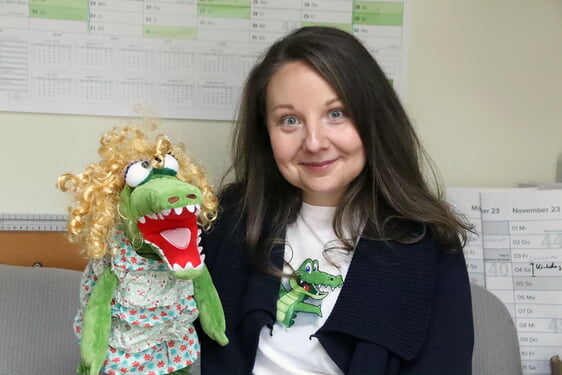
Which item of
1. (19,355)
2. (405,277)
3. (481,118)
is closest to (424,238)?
(405,277)

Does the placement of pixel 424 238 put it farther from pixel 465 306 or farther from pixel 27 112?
pixel 27 112

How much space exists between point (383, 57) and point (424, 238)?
0.59m

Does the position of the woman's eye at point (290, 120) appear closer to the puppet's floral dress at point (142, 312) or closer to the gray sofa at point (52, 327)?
the puppet's floral dress at point (142, 312)

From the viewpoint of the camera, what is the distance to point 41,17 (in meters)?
1.36

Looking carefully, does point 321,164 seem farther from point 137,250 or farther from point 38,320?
point 38,320

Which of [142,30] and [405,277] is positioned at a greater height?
[142,30]

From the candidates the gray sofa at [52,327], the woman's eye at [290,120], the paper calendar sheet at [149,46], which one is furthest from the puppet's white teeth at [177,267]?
the paper calendar sheet at [149,46]

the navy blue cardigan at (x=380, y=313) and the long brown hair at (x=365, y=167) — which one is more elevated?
the long brown hair at (x=365, y=167)

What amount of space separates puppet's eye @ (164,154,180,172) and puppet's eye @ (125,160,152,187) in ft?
0.09

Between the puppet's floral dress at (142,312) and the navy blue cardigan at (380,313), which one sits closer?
the puppet's floral dress at (142,312)

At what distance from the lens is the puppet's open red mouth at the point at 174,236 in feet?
2.58

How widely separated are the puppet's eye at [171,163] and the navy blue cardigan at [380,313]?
331 mm

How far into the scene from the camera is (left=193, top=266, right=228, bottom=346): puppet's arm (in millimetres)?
930

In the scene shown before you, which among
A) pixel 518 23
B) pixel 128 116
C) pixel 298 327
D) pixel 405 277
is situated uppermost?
pixel 518 23
